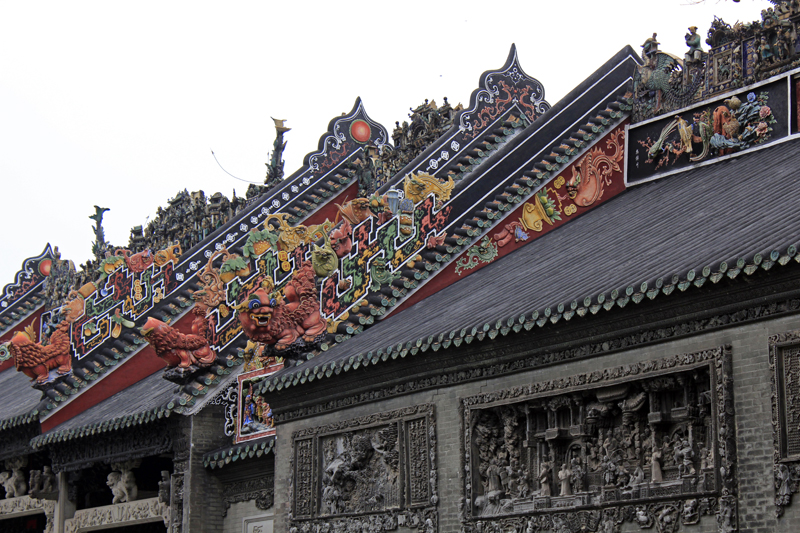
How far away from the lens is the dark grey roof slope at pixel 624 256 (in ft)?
39.0

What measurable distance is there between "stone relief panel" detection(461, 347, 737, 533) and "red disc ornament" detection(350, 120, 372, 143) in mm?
13807

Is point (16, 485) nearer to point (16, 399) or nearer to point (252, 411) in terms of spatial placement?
point (16, 399)

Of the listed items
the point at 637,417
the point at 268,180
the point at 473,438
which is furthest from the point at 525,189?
the point at 268,180

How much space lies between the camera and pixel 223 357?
19.6 metres

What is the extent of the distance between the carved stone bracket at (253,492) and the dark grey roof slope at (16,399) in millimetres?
5033

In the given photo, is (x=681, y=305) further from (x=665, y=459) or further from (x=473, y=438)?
(x=473, y=438)

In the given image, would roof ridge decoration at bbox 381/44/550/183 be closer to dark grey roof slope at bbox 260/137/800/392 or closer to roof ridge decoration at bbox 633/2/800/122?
roof ridge decoration at bbox 633/2/800/122

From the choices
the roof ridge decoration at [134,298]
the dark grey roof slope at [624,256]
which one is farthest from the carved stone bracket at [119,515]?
the dark grey roof slope at [624,256]

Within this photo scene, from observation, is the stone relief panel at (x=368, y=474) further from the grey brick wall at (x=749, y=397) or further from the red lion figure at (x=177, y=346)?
the red lion figure at (x=177, y=346)

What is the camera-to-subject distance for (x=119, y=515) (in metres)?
21.0

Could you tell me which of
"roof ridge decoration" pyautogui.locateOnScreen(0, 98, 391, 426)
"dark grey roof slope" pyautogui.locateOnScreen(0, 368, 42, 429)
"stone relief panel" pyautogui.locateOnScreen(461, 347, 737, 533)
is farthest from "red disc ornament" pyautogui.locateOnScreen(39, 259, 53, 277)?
"stone relief panel" pyautogui.locateOnScreen(461, 347, 737, 533)

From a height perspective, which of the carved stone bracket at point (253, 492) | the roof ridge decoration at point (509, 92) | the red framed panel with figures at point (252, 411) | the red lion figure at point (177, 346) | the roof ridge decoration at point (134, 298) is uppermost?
the roof ridge decoration at point (509, 92)

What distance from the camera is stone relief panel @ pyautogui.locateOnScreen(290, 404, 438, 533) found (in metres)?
14.9

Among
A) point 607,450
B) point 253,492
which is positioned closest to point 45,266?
point 253,492
